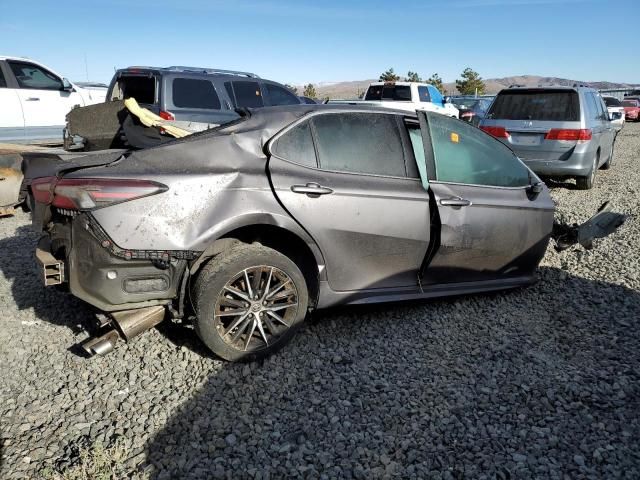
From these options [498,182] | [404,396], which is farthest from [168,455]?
[498,182]

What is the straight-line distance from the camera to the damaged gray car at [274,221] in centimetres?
299

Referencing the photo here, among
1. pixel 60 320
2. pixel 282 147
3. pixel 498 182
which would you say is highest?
pixel 282 147

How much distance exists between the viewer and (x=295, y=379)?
331cm

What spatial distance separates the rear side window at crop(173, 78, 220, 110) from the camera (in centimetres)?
834

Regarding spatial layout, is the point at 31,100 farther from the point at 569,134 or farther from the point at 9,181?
the point at 569,134

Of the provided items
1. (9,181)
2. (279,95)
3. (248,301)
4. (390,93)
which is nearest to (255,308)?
(248,301)

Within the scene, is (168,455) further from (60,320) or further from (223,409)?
(60,320)

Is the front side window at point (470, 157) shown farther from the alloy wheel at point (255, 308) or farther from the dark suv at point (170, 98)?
the dark suv at point (170, 98)

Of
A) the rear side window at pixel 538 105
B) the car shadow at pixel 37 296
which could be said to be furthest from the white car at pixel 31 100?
the rear side window at pixel 538 105

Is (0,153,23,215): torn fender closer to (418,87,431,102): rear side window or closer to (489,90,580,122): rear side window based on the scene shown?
(489,90,580,122): rear side window

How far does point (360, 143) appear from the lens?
3.72 meters

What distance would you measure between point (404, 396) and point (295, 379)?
2.29ft

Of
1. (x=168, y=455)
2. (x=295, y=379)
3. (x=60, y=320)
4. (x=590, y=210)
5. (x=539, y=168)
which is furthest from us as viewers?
(x=539, y=168)

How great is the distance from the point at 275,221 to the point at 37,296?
2474mm
